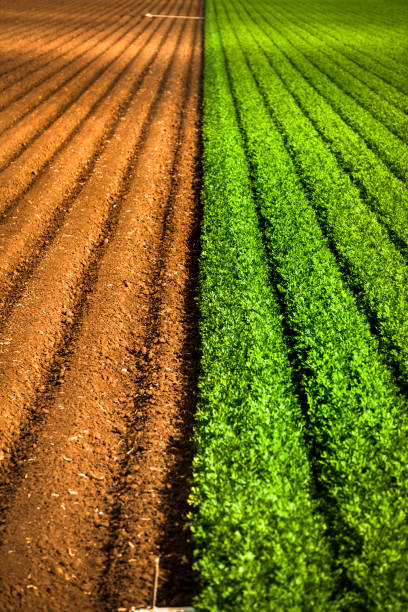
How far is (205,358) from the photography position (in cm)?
440

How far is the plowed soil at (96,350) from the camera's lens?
2969mm

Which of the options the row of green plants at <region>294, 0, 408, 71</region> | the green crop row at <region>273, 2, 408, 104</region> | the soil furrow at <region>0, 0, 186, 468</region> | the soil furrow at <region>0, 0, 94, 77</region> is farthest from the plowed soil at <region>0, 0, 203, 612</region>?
the row of green plants at <region>294, 0, 408, 71</region>

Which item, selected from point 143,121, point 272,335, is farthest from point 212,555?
point 143,121

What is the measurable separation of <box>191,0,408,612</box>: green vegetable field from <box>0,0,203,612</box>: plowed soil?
12.8 inches

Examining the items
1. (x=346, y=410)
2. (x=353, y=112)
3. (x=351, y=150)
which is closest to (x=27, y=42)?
(x=353, y=112)

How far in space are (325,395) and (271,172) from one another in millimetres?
5004

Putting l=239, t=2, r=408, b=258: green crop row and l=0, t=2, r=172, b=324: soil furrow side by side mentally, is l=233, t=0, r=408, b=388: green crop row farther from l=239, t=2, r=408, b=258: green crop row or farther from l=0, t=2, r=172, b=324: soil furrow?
l=0, t=2, r=172, b=324: soil furrow

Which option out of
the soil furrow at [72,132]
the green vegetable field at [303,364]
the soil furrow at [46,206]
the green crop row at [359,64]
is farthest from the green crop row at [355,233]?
the soil furrow at [72,132]

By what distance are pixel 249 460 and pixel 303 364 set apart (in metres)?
1.26

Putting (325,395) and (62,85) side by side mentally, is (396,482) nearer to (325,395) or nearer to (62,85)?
(325,395)

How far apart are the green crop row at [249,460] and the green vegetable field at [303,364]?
0.04 feet

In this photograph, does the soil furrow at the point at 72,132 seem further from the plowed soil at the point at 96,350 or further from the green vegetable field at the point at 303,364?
the green vegetable field at the point at 303,364

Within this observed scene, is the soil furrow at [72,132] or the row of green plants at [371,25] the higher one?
the row of green plants at [371,25]

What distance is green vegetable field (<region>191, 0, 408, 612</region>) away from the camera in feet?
9.12
